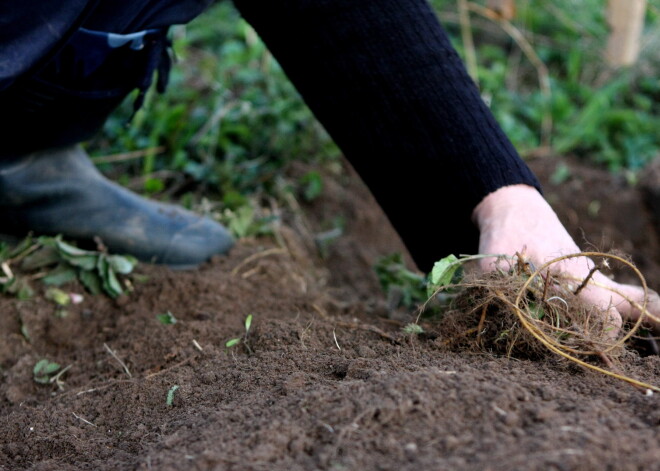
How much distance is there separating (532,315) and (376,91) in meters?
0.58

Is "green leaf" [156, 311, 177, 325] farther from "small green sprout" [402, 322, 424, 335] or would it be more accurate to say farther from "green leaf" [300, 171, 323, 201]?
"green leaf" [300, 171, 323, 201]

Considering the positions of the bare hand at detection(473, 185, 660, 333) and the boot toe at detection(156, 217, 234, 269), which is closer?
the bare hand at detection(473, 185, 660, 333)

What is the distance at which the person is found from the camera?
137 cm

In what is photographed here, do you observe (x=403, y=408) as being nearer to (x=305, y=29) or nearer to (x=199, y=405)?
(x=199, y=405)

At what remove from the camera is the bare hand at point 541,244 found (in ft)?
4.26

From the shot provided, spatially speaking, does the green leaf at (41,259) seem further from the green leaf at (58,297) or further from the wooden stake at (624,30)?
the wooden stake at (624,30)

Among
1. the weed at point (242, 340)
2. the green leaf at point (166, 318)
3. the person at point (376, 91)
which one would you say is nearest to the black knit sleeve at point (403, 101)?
the person at point (376, 91)

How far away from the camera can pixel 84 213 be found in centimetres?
191

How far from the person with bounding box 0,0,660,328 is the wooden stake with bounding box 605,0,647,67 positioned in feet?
7.98

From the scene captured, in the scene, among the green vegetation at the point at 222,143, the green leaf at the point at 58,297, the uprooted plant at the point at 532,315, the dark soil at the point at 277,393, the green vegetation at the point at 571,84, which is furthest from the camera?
the green vegetation at the point at 571,84

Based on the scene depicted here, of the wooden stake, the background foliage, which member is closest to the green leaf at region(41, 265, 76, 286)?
the background foliage

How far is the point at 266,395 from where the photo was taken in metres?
1.13

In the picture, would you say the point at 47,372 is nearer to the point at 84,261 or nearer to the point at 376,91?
the point at 84,261

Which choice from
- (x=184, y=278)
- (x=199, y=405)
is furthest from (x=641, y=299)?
(x=184, y=278)
